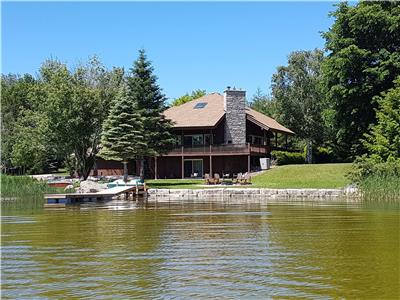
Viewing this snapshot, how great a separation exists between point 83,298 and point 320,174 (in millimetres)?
36347

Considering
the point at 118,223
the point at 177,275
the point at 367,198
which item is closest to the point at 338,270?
the point at 177,275

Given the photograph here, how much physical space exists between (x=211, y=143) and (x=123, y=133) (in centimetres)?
1218

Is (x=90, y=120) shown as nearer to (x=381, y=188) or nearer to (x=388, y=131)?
(x=388, y=131)

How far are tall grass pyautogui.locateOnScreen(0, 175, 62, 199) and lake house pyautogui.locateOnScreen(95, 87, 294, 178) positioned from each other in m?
18.4

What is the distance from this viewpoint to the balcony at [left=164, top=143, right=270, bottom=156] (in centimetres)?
4825

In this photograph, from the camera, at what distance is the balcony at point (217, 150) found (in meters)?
48.2

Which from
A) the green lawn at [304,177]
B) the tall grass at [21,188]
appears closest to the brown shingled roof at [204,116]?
the green lawn at [304,177]

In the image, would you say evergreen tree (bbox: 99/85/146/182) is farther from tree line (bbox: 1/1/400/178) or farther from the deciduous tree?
the deciduous tree

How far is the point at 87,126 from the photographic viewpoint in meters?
48.7

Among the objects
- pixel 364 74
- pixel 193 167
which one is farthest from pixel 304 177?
pixel 193 167

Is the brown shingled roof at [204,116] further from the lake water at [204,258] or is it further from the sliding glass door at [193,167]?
the lake water at [204,258]

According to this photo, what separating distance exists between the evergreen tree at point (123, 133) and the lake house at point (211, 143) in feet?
22.9

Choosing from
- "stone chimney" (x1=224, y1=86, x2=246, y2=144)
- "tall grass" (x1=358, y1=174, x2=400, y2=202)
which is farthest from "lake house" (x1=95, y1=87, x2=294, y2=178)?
"tall grass" (x1=358, y1=174, x2=400, y2=202)

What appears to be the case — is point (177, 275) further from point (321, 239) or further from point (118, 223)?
point (118, 223)
